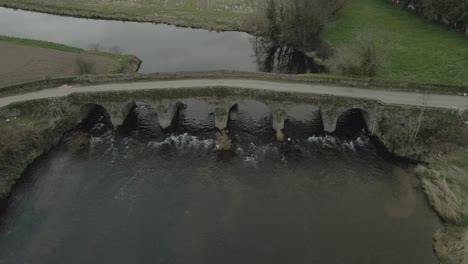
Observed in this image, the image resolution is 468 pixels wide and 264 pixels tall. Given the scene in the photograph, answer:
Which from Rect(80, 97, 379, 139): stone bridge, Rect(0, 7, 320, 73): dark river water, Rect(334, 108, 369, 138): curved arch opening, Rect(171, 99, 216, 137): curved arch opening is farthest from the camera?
Rect(0, 7, 320, 73): dark river water

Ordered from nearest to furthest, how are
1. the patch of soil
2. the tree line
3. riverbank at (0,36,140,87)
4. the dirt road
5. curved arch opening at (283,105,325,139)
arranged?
1. the dirt road
2. curved arch opening at (283,105,325,139)
3. riverbank at (0,36,140,87)
4. the patch of soil
5. the tree line

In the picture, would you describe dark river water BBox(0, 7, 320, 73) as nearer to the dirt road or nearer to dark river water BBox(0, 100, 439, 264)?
the dirt road

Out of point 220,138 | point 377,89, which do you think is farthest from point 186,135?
point 377,89

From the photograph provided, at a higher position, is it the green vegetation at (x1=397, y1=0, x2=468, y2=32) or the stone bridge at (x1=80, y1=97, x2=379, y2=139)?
the green vegetation at (x1=397, y1=0, x2=468, y2=32)

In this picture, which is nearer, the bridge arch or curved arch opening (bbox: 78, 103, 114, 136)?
the bridge arch

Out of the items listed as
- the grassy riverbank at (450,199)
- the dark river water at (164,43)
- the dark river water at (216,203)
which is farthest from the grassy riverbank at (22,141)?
the grassy riverbank at (450,199)

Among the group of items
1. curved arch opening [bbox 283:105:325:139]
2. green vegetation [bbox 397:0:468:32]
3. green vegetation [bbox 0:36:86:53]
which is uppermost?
green vegetation [bbox 397:0:468:32]

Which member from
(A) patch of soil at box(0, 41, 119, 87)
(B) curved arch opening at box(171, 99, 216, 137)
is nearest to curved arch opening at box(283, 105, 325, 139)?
(B) curved arch opening at box(171, 99, 216, 137)
